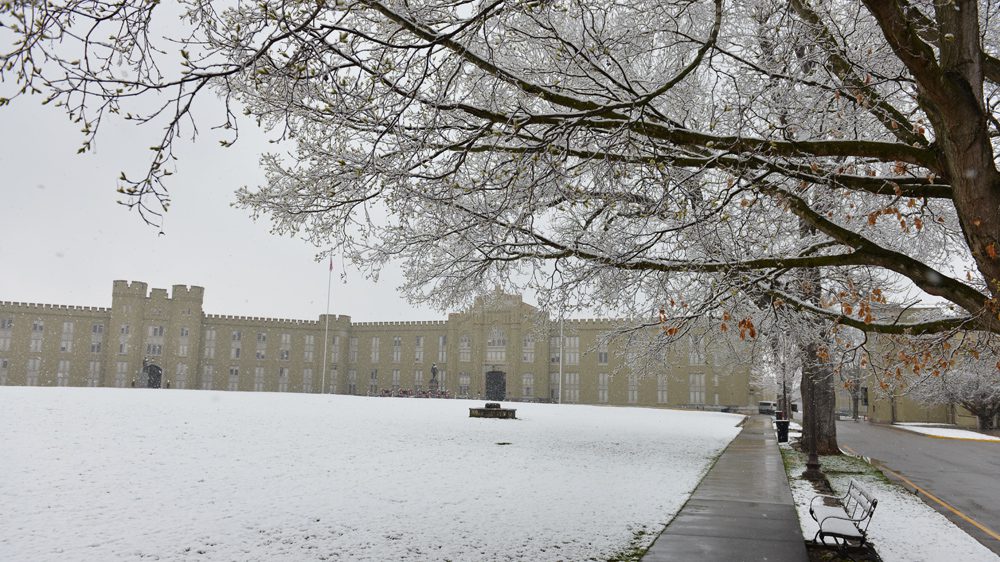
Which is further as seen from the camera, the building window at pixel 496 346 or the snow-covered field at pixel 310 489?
the building window at pixel 496 346

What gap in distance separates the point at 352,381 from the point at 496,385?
2159cm

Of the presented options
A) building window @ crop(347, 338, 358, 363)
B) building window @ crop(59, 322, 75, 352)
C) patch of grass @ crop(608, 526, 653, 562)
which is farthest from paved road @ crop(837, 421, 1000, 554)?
building window @ crop(59, 322, 75, 352)

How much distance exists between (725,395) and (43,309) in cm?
7202

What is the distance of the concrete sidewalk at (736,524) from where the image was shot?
7430 mm

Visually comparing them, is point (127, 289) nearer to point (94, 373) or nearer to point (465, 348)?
point (94, 373)

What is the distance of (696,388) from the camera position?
70375 millimetres

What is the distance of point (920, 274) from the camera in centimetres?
639

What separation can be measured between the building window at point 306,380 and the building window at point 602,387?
35.9 metres

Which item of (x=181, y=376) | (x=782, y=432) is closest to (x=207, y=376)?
(x=181, y=376)

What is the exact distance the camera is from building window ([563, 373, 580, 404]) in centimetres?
7544

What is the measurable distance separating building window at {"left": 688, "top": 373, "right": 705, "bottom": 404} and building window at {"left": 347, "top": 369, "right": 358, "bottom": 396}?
136 ft

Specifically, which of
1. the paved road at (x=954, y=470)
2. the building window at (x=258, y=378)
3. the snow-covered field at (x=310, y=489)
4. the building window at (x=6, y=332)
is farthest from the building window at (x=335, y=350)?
the paved road at (x=954, y=470)

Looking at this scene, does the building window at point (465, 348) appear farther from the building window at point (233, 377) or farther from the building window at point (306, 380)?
the building window at point (233, 377)

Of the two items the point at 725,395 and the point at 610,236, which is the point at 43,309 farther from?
the point at 610,236
